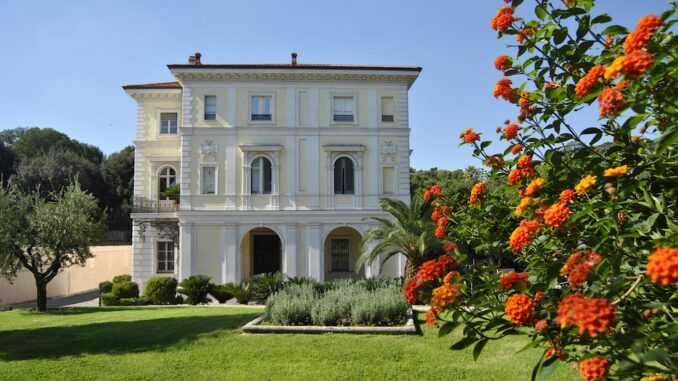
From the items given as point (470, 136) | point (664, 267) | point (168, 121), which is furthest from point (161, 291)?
point (664, 267)

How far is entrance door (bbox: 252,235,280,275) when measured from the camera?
27.3m

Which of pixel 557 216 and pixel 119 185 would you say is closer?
pixel 557 216

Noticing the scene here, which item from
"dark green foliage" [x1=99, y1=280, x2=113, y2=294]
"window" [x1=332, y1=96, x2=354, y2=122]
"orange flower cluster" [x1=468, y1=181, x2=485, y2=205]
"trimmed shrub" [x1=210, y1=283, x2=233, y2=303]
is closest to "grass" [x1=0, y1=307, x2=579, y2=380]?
"orange flower cluster" [x1=468, y1=181, x2=485, y2=205]

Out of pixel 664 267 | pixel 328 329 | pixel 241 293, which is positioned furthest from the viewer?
pixel 241 293

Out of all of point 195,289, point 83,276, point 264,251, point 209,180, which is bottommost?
point 83,276

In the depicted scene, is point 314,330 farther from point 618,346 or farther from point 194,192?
point 194,192

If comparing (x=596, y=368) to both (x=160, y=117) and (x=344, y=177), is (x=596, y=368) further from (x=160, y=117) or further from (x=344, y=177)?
(x=160, y=117)

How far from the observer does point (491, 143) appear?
5031 mm

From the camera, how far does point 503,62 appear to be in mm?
4086

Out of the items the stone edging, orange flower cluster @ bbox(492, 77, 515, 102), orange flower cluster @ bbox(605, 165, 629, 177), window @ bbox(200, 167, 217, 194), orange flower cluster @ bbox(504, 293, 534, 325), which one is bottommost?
the stone edging

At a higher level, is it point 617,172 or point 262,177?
point 262,177

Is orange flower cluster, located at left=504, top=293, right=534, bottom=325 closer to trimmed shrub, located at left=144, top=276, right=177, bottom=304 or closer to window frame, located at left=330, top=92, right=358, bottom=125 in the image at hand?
trimmed shrub, located at left=144, top=276, right=177, bottom=304

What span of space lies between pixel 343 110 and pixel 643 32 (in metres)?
24.1

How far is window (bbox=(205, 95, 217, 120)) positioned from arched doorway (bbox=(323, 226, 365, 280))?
8.40m
